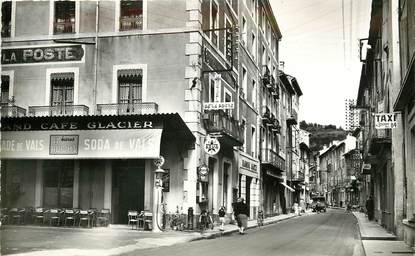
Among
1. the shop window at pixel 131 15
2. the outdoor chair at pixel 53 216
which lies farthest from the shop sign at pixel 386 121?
the outdoor chair at pixel 53 216

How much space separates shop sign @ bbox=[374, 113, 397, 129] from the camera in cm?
1761

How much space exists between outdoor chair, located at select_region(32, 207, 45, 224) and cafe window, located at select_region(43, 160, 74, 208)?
2.05ft

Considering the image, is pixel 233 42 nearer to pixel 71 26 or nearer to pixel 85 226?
pixel 71 26

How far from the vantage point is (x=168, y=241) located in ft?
56.1

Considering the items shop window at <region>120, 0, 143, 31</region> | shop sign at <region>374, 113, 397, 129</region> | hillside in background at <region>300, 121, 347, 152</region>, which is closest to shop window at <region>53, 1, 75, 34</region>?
shop window at <region>120, 0, 143, 31</region>

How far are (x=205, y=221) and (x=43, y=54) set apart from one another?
30.9ft

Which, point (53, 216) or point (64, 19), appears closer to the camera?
point (53, 216)

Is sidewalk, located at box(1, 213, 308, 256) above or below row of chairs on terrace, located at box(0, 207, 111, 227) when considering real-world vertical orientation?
below

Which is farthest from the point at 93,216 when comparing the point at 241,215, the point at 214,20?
the point at 214,20

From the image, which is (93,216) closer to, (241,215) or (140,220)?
(140,220)

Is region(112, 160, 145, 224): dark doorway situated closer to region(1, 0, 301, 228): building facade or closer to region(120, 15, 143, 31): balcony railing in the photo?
region(1, 0, 301, 228): building facade

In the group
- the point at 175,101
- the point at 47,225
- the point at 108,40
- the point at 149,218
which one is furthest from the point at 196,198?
the point at 108,40

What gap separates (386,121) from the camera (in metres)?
17.8

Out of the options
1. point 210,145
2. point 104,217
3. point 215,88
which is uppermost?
point 215,88
